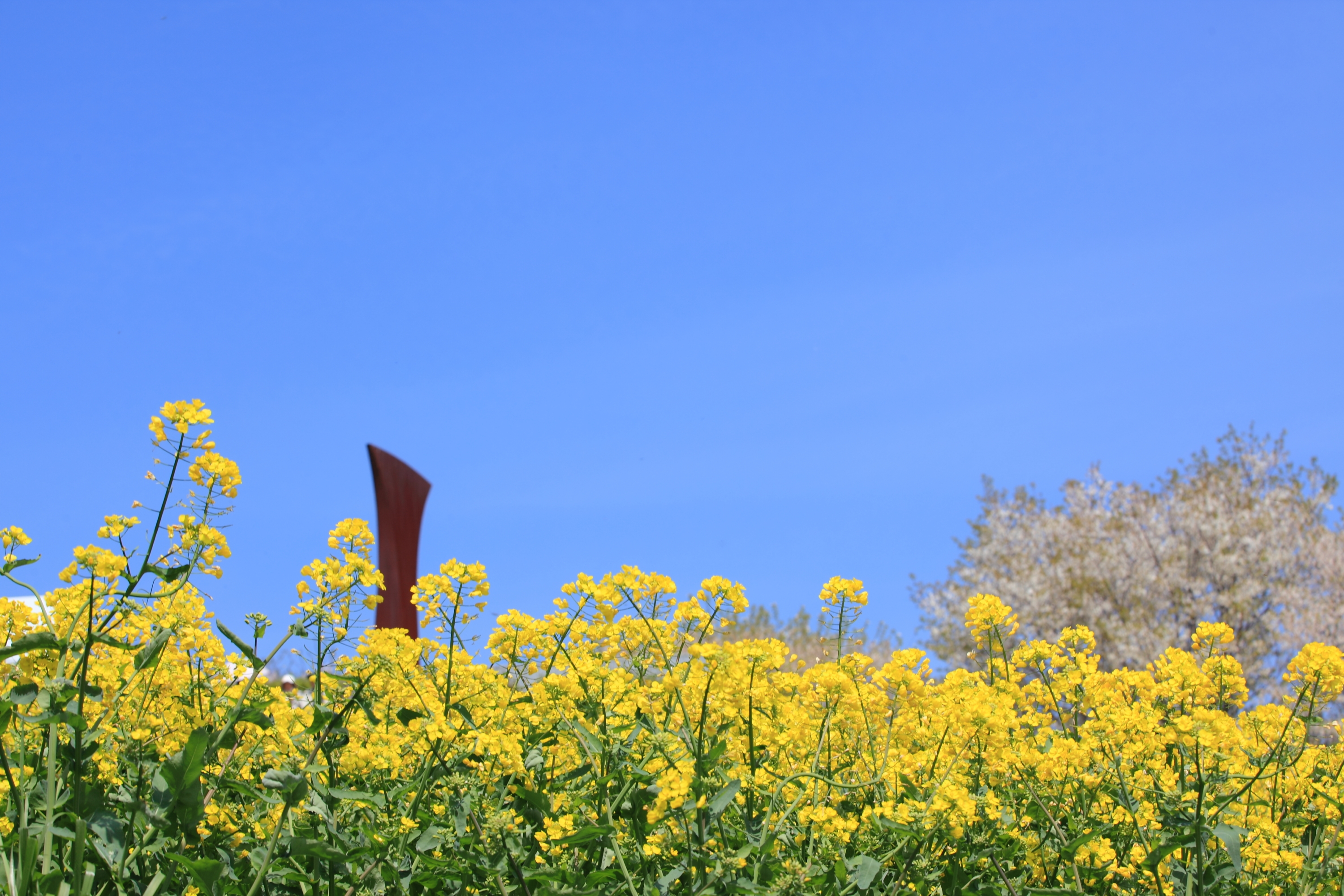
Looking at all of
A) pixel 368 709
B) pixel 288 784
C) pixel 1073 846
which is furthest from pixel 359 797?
pixel 1073 846

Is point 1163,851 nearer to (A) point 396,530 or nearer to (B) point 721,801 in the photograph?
(B) point 721,801

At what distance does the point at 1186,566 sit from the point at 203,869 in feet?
66.2

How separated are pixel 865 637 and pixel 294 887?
1767 mm

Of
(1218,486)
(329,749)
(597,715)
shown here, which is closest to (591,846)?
(597,715)

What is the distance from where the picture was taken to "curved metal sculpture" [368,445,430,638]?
13.1 metres

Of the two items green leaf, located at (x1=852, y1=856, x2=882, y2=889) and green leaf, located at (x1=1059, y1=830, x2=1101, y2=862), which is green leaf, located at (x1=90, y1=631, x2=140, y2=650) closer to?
green leaf, located at (x1=852, y1=856, x2=882, y2=889)

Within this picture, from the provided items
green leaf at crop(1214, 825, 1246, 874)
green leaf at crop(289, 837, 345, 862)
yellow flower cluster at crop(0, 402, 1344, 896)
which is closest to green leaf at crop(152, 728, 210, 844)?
A: yellow flower cluster at crop(0, 402, 1344, 896)

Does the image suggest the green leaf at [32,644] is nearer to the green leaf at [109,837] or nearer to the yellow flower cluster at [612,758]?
the yellow flower cluster at [612,758]

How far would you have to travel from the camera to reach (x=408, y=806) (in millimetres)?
2826

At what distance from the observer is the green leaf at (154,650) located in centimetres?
276

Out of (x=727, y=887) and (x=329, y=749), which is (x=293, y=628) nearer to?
(x=329, y=749)

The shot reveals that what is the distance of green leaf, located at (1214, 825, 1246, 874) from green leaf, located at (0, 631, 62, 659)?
2.99m

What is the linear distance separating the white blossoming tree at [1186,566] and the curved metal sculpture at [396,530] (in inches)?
410

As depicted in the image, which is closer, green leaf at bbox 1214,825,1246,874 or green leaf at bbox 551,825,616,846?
green leaf at bbox 551,825,616,846
